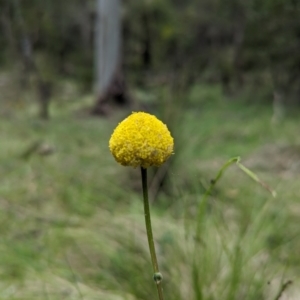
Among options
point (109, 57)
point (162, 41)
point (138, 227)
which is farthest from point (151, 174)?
point (162, 41)

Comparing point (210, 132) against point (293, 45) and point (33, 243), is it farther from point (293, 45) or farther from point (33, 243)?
point (293, 45)

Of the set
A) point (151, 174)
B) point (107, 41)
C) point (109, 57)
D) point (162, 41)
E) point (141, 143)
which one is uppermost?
point (162, 41)

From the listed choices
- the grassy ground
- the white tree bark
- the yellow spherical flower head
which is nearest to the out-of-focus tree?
the white tree bark

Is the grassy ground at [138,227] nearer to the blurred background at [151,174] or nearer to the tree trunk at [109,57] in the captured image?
the blurred background at [151,174]

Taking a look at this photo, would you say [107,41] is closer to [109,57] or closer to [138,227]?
[109,57]

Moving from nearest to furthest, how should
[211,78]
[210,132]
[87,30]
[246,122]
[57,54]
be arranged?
1. [210,132]
2. [246,122]
3. [211,78]
4. [57,54]
5. [87,30]

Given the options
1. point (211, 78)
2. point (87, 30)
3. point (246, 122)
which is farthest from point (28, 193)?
point (87, 30)
